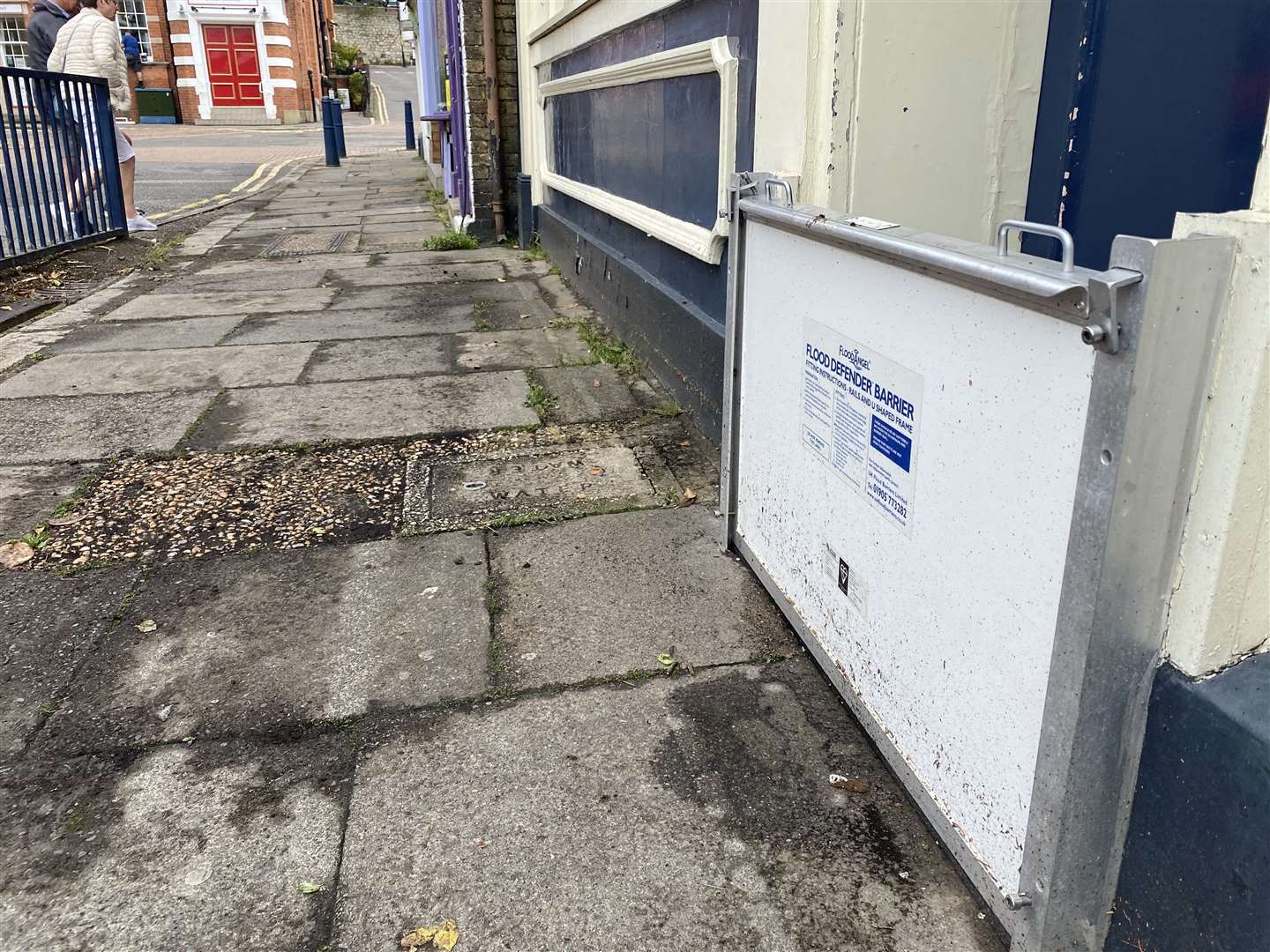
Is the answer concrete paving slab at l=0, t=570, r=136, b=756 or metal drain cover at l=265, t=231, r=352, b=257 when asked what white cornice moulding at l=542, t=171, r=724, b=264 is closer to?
concrete paving slab at l=0, t=570, r=136, b=756

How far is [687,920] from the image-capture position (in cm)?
180

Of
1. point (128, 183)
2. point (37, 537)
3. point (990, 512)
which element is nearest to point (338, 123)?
point (128, 183)

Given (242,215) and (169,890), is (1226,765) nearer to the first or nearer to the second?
(169,890)

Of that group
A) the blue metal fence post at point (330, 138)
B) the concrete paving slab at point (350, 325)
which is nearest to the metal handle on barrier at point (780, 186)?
the concrete paving slab at point (350, 325)

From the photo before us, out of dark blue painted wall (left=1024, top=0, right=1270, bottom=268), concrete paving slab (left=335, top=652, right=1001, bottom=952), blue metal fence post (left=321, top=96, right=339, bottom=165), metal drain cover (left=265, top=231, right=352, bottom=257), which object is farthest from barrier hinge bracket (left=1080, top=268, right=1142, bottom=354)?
blue metal fence post (left=321, top=96, right=339, bottom=165)

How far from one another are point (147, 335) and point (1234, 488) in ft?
21.6

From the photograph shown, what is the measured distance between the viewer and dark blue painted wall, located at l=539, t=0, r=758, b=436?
3.87 metres

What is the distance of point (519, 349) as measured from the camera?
595cm

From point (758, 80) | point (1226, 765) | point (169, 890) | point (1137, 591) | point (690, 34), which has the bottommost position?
point (169, 890)

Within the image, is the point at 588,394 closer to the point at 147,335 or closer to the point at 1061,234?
the point at 147,335

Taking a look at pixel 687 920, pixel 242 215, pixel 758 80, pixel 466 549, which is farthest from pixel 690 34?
pixel 242 215

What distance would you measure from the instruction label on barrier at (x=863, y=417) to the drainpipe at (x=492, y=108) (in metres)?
7.99

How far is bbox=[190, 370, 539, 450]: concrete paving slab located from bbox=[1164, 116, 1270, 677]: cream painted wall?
3478 millimetres

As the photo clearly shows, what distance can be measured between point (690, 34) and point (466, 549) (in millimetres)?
2460
